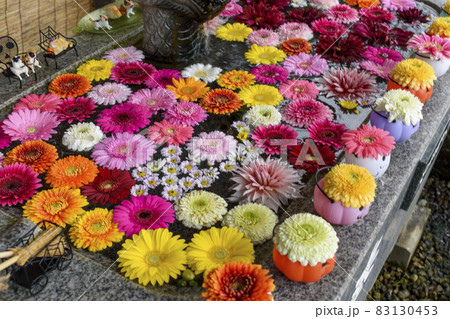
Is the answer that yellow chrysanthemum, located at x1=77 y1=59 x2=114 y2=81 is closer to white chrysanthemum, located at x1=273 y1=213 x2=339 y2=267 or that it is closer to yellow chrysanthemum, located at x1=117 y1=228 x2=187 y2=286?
yellow chrysanthemum, located at x1=117 y1=228 x2=187 y2=286

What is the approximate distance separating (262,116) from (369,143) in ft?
2.12

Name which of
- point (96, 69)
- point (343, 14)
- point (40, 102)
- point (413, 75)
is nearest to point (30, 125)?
point (40, 102)

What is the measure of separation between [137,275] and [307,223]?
2.00 feet

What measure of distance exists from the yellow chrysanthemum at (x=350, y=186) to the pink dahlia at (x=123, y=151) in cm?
88

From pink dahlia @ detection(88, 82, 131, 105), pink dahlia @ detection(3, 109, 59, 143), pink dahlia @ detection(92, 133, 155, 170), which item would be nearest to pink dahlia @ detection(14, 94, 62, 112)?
pink dahlia @ detection(3, 109, 59, 143)

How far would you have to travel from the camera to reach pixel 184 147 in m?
2.33

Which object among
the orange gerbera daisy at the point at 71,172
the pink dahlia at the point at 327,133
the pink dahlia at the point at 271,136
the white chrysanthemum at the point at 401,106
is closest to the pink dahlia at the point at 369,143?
the white chrysanthemum at the point at 401,106

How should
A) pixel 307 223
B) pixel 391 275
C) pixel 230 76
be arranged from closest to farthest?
pixel 307 223 → pixel 230 76 → pixel 391 275

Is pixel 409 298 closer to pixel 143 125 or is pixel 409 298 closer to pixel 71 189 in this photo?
pixel 143 125

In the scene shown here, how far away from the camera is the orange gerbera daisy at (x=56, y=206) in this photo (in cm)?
190

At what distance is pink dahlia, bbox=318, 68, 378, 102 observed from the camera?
8.82 ft

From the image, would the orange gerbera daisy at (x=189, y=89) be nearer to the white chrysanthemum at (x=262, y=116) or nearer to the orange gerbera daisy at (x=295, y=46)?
the white chrysanthemum at (x=262, y=116)

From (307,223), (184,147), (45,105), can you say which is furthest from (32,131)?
(307,223)

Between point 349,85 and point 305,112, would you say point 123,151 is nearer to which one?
point 305,112
